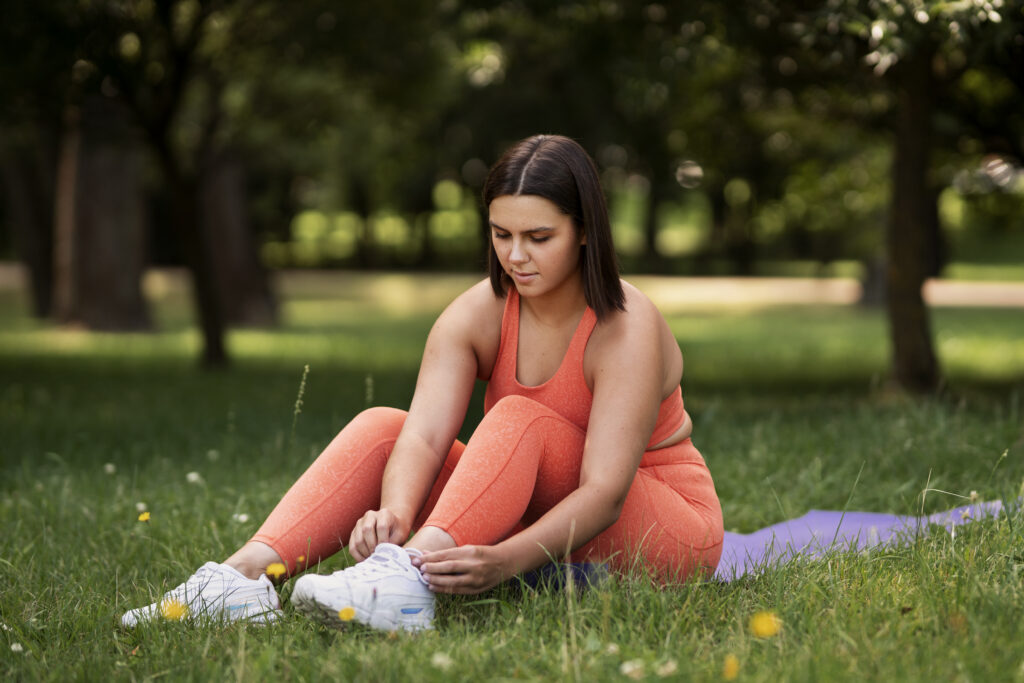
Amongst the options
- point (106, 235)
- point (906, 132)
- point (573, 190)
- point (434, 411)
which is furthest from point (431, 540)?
point (106, 235)

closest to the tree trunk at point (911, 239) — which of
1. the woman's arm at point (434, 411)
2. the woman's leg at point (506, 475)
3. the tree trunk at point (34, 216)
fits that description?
the woman's arm at point (434, 411)

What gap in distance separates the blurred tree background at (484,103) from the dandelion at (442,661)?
1.23 m

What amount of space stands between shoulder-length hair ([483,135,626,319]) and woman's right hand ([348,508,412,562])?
72 centimetres

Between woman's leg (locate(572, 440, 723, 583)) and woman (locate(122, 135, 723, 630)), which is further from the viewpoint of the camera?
woman's leg (locate(572, 440, 723, 583))

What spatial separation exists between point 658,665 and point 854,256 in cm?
3365

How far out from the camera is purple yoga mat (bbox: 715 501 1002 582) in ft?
10.3

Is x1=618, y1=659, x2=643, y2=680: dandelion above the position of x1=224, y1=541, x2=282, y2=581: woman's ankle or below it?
below

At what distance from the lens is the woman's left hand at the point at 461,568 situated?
99.7 inches

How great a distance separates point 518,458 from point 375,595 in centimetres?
48

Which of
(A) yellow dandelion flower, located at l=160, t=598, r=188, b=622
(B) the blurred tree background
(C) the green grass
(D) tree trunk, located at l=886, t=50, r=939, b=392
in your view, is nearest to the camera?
(C) the green grass

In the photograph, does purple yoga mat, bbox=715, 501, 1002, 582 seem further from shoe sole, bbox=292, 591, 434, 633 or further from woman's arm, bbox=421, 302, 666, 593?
shoe sole, bbox=292, 591, 434, 633

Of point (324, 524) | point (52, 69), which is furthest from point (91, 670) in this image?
point (52, 69)

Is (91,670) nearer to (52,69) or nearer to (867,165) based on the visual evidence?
(52,69)

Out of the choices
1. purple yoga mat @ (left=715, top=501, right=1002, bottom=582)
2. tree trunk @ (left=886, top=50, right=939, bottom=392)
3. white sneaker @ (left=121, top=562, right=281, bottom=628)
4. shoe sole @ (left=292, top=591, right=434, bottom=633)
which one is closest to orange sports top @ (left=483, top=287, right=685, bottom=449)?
purple yoga mat @ (left=715, top=501, right=1002, bottom=582)
